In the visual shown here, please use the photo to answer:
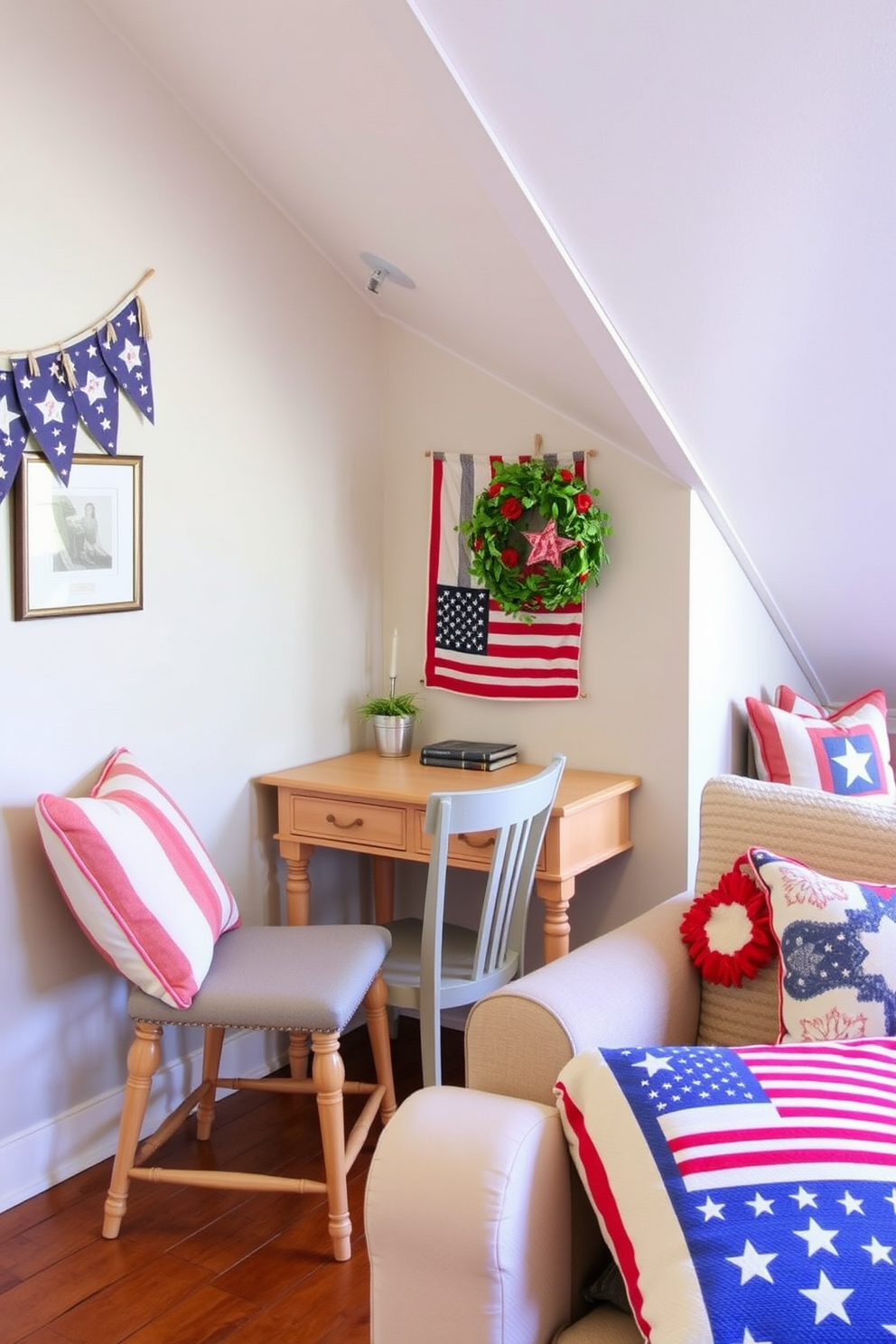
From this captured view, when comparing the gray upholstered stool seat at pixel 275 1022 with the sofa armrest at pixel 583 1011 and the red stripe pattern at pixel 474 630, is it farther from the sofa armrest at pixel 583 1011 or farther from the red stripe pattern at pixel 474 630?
the red stripe pattern at pixel 474 630

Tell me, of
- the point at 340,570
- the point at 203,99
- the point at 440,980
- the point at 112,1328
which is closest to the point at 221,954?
the point at 440,980

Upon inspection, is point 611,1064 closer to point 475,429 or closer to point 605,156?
point 605,156

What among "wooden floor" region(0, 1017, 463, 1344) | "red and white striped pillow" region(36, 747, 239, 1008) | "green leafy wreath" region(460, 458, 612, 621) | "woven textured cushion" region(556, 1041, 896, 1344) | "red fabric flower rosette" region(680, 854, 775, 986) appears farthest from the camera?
"green leafy wreath" region(460, 458, 612, 621)

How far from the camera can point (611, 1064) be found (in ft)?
4.93

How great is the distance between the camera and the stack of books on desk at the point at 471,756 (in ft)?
10.1

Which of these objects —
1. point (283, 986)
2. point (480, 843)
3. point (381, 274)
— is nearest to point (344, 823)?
point (480, 843)

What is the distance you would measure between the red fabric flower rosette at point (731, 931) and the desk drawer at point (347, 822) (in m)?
0.96

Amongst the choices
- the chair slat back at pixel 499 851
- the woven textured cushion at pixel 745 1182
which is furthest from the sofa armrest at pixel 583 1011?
the chair slat back at pixel 499 851

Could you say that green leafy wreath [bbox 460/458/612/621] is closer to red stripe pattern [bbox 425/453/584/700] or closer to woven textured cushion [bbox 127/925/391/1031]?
red stripe pattern [bbox 425/453/584/700]

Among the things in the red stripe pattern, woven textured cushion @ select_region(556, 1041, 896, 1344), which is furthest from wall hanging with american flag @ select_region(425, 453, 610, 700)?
woven textured cushion @ select_region(556, 1041, 896, 1344)

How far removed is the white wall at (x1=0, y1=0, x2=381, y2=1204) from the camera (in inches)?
95.9

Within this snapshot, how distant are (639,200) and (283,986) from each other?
1.49 metres

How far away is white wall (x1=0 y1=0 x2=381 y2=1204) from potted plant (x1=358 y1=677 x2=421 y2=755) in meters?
0.09

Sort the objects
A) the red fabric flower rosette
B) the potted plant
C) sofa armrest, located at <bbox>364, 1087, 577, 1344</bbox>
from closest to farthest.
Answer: sofa armrest, located at <bbox>364, 1087, 577, 1344</bbox> → the red fabric flower rosette → the potted plant
